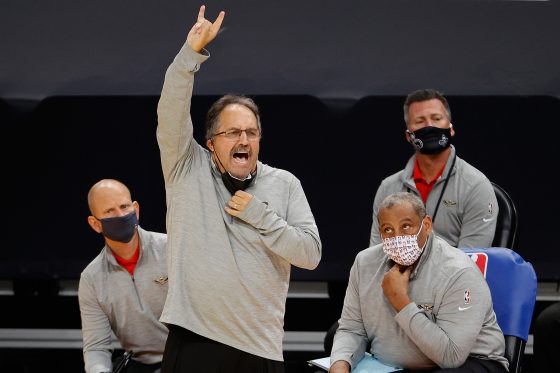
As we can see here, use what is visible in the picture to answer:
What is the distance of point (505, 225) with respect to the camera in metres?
3.48

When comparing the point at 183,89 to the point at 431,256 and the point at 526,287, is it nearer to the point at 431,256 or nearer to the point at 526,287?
the point at 431,256

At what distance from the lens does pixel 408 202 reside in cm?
272

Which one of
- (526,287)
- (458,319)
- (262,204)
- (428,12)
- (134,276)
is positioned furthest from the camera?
(428,12)

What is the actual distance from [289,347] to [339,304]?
345 millimetres

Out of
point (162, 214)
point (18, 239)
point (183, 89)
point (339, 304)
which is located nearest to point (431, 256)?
point (183, 89)

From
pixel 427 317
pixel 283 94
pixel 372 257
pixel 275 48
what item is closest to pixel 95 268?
pixel 372 257

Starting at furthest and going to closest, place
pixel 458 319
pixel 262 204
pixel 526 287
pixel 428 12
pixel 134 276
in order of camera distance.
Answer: pixel 428 12 → pixel 134 276 → pixel 526 287 → pixel 458 319 → pixel 262 204

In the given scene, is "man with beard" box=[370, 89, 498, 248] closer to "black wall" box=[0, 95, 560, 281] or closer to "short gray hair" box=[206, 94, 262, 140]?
"black wall" box=[0, 95, 560, 281]

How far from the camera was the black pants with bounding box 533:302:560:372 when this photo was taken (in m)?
3.19

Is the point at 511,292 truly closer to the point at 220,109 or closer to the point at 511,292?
the point at 511,292

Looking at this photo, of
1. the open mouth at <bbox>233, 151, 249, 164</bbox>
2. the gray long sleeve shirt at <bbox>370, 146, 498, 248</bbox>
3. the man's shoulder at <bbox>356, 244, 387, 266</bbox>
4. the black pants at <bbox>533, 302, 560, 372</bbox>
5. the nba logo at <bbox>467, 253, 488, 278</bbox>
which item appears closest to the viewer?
the open mouth at <bbox>233, 151, 249, 164</bbox>

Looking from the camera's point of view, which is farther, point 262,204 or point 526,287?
point 526,287

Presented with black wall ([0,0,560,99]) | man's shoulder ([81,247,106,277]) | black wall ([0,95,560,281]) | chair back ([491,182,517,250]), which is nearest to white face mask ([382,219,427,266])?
chair back ([491,182,517,250])

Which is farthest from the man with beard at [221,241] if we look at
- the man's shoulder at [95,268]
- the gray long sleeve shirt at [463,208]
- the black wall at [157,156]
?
the black wall at [157,156]
